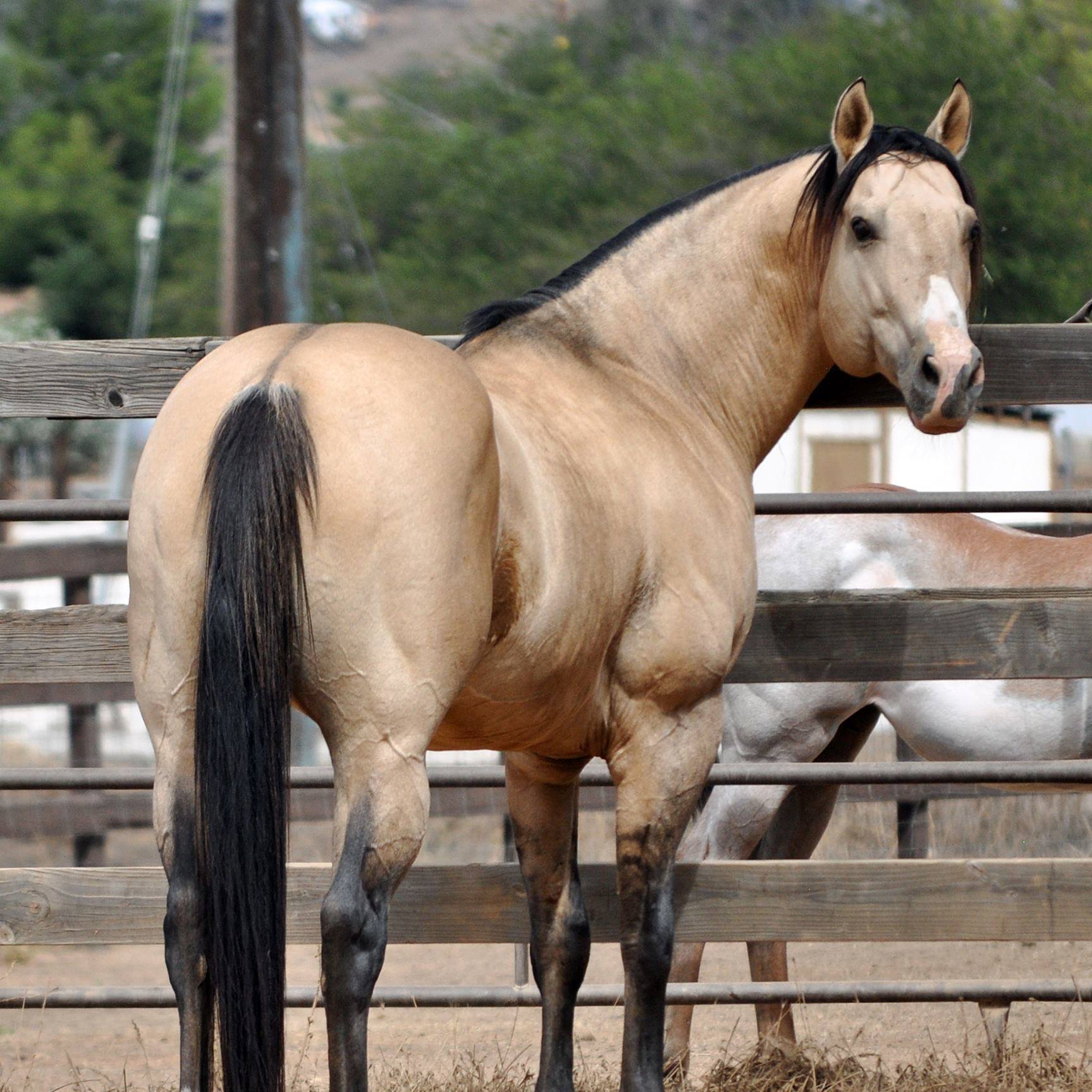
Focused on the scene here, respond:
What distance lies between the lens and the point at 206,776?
7.77 ft

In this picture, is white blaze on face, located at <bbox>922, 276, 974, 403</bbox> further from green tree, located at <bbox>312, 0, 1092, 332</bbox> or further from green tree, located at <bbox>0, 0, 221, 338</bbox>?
green tree, located at <bbox>0, 0, 221, 338</bbox>

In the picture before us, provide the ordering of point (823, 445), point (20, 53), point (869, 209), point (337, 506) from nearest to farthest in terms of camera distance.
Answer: point (337, 506), point (869, 209), point (823, 445), point (20, 53)

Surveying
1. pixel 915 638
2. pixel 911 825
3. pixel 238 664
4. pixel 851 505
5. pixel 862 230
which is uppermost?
pixel 862 230

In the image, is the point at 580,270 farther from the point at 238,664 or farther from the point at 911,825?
the point at 911,825

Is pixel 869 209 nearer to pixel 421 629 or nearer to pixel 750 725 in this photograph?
pixel 421 629

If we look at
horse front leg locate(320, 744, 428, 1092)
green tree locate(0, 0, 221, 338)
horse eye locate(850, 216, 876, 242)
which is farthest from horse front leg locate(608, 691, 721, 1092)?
green tree locate(0, 0, 221, 338)

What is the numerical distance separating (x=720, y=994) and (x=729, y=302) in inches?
70.2

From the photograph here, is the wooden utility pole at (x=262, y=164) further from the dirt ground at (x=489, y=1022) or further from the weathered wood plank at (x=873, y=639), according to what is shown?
the weathered wood plank at (x=873, y=639)

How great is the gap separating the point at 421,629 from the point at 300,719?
18.0 feet

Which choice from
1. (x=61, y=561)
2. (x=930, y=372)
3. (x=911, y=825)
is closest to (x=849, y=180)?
(x=930, y=372)

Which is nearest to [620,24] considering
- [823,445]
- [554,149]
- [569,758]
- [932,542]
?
[554,149]

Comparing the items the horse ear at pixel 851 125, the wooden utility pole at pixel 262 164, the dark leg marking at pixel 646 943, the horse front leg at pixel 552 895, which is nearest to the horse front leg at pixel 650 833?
the dark leg marking at pixel 646 943

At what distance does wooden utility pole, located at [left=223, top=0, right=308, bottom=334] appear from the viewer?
7207mm

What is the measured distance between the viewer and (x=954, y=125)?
3422 millimetres
